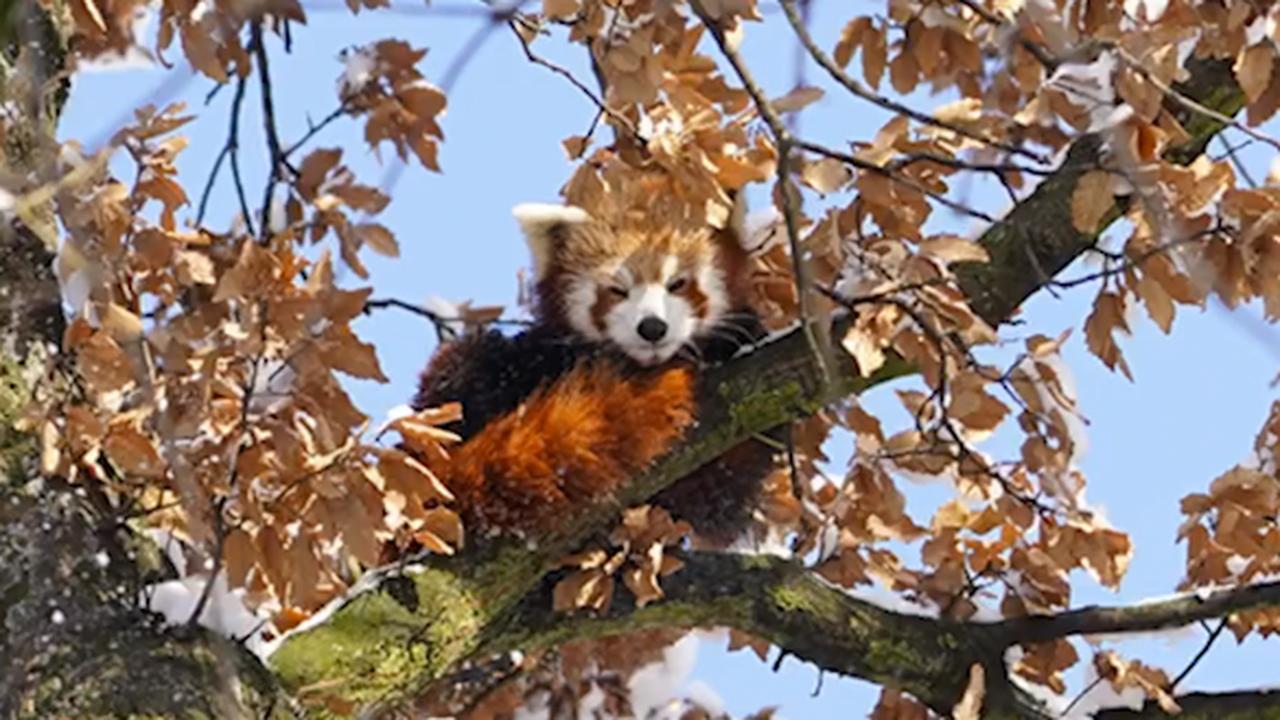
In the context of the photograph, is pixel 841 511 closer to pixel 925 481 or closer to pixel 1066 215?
pixel 925 481

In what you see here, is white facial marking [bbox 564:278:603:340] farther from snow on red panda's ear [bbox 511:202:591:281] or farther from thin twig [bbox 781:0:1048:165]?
thin twig [bbox 781:0:1048:165]

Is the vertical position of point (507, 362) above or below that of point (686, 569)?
above

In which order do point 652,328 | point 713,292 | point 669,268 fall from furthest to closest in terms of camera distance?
point 669,268
point 713,292
point 652,328

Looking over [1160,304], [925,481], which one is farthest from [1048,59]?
[925,481]

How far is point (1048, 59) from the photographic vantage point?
3191 millimetres

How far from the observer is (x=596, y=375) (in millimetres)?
3900

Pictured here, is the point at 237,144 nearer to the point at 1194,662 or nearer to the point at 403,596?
the point at 403,596

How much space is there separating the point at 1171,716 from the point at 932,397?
969mm

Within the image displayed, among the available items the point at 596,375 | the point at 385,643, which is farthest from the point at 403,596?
the point at 596,375

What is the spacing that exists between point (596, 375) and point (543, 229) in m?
1.32

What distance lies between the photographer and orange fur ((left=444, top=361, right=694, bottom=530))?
3699 millimetres

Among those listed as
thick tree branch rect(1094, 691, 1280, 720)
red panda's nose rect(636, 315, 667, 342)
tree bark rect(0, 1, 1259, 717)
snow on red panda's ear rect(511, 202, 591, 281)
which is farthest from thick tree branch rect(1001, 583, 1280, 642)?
snow on red panda's ear rect(511, 202, 591, 281)

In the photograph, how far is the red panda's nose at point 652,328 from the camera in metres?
4.48

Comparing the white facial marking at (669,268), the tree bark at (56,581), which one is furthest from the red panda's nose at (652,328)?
the tree bark at (56,581)
